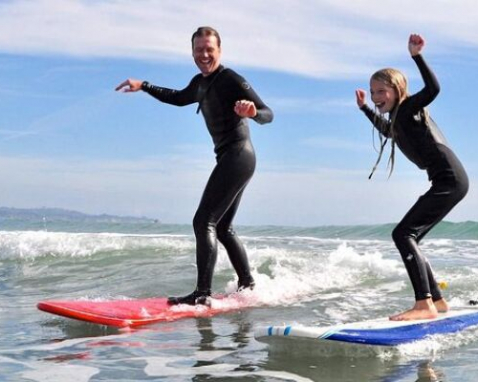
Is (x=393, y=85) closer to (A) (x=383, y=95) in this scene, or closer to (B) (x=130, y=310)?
(A) (x=383, y=95)

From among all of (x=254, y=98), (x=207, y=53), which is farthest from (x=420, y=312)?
(x=207, y=53)

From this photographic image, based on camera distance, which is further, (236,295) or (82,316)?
(236,295)

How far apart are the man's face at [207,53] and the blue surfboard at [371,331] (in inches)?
97.4

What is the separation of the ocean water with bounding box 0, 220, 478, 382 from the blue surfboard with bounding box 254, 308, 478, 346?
71mm

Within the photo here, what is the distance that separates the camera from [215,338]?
5.11m

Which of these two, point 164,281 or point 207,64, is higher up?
point 207,64

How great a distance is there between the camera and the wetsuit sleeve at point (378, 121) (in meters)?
5.21

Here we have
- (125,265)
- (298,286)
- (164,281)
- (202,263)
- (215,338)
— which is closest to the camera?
(215,338)

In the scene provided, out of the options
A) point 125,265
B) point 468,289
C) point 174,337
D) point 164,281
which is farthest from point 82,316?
point 125,265

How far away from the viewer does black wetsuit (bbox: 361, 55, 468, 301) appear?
5.02m

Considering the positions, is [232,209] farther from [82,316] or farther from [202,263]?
[82,316]

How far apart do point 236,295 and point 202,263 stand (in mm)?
743

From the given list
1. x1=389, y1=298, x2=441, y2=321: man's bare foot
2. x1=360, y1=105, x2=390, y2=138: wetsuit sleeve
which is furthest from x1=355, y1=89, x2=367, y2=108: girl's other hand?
x1=389, y1=298, x2=441, y2=321: man's bare foot

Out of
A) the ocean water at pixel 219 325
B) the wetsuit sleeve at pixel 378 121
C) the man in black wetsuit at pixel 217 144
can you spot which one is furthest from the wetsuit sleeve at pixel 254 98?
the ocean water at pixel 219 325
